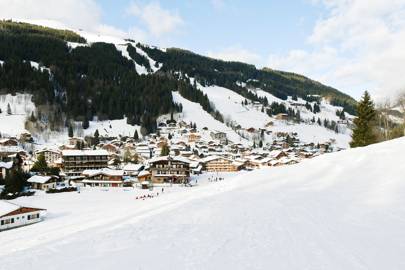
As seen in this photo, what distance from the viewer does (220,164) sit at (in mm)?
88750

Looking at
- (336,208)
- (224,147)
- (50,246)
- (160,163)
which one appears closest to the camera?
(50,246)

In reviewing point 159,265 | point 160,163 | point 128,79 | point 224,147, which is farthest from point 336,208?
point 128,79

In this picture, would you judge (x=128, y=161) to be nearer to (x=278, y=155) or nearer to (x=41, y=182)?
(x=41, y=182)

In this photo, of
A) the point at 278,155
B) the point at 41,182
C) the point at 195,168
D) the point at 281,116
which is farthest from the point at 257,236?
the point at 281,116

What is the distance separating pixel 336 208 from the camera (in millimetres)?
14266

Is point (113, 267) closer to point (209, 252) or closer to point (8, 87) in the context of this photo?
point (209, 252)

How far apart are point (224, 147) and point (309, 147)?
36.0 meters

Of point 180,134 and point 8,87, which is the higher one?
point 8,87

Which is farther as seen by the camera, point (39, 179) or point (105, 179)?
point (105, 179)

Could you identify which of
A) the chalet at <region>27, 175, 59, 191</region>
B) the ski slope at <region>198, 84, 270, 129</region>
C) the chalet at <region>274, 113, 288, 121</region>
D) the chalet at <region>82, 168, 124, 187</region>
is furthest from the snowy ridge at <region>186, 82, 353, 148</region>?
the chalet at <region>27, 175, 59, 191</region>

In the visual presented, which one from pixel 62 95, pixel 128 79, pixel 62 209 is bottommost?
pixel 62 209

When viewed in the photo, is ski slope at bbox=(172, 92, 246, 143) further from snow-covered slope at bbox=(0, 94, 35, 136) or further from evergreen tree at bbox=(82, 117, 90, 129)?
snow-covered slope at bbox=(0, 94, 35, 136)

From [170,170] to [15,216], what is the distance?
38047 mm

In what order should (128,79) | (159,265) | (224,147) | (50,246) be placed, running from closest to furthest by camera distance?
(159,265)
(50,246)
(224,147)
(128,79)
